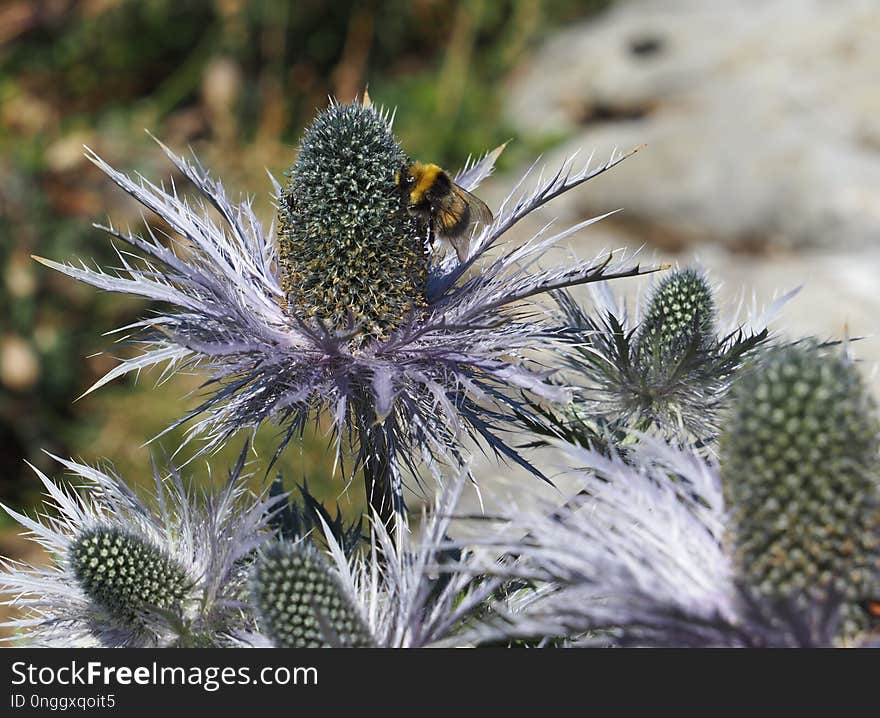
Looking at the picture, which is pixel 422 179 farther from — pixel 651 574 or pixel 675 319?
pixel 651 574

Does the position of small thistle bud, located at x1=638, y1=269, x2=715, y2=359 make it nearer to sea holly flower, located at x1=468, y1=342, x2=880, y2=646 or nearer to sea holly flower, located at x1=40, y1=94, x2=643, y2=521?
sea holly flower, located at x1=40, y1=94, x2=643, y2=521

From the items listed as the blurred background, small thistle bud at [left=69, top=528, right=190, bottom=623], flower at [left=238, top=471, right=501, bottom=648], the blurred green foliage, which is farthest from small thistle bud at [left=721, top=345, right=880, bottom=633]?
the blurred green foliage

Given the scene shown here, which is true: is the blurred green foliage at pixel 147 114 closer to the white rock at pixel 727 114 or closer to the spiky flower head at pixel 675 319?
the white rock at pixel 727 114

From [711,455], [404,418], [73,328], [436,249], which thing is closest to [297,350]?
[404,418]

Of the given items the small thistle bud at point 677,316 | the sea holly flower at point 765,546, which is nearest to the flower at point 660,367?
the small thistle bud at point 677,316

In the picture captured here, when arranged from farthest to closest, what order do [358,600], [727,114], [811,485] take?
[727,114]
[358,600]
[811,485]

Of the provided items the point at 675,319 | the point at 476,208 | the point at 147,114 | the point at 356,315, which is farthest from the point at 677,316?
the point at 147,114
